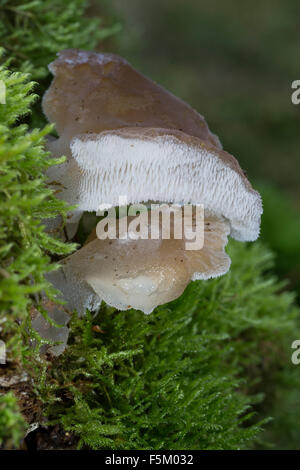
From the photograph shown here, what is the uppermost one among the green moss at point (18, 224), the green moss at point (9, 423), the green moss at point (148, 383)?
the green moss at point (18, 224)

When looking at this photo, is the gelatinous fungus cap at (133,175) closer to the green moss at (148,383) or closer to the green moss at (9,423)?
the green moss at (148,383)

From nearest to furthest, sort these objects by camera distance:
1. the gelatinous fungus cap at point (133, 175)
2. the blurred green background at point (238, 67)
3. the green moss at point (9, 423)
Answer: the green moss at point (9, 423) < the gelatinous fungus cap at point (133, 175) < the blurred green background at point (238, 67)

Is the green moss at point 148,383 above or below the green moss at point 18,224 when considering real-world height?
below

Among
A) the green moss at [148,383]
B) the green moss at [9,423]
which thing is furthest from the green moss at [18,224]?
the green moss at [148,383]

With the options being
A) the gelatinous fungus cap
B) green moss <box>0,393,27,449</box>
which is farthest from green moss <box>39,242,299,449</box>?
green moss <box>0,393,27,449</box>

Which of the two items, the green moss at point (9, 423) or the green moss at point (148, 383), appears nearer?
the green moss at point (9, 423)

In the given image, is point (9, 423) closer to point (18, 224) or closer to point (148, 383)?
point (18, 224)

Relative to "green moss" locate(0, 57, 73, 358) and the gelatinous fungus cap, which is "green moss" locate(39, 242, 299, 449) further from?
"green moss" locate(0, 57, 73, 358)
